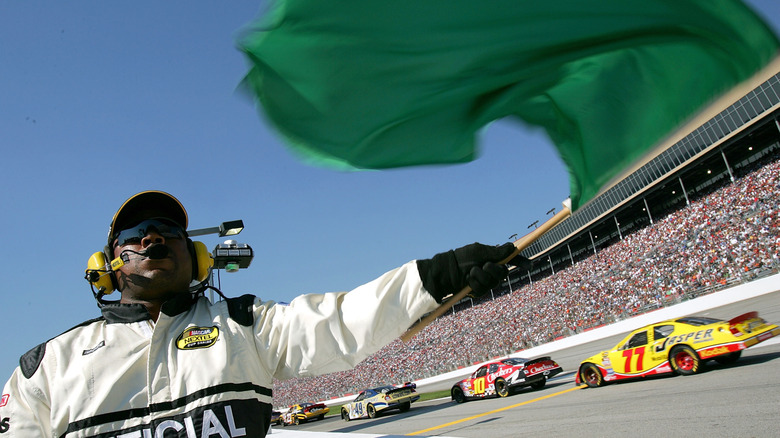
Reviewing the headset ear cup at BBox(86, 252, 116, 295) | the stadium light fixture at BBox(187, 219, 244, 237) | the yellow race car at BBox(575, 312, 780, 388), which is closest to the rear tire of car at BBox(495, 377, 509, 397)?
the yellow race car at BBox(575, 312, 780, 388)

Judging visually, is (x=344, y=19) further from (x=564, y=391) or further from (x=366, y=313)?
(x=564, y=391)

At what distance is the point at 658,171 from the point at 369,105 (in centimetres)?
3075

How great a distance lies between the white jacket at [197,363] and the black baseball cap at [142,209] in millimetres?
463

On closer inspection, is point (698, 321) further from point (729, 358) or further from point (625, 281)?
point (625, 281)

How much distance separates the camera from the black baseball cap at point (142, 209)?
225 cm

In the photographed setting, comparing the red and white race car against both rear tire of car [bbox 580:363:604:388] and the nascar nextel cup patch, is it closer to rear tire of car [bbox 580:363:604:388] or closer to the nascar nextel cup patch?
rear tire of car [bbox 580:363:604:388]

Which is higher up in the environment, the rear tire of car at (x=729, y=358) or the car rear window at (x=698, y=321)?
the car rear window at (x=698, y=321)

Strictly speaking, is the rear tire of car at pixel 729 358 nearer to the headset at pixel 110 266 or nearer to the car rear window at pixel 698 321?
the car rear window at pixel 698 321

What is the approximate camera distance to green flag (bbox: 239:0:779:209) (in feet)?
6.48

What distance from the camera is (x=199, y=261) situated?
242 cm

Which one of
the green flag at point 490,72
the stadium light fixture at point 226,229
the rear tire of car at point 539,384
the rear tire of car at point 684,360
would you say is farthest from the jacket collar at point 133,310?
the rear tire of car at point 539,384

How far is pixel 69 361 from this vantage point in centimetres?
191

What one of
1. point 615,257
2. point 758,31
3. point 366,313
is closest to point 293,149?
point 366,313

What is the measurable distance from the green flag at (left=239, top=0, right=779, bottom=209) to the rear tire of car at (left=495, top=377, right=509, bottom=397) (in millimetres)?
14956
